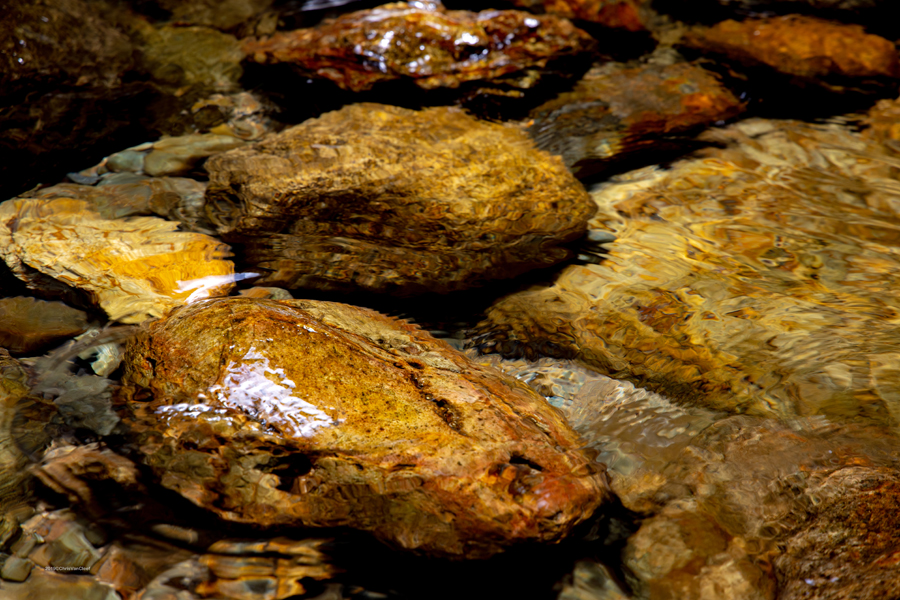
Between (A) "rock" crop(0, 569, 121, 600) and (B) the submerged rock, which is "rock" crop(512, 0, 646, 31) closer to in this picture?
(B) the submerged rock

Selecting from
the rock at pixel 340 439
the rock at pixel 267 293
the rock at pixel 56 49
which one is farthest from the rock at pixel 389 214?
the rock at pixel 56 49

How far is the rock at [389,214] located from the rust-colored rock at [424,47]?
897 mm

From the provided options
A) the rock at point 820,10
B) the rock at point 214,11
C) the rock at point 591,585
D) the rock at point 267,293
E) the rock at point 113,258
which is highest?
the rock at point 214,11

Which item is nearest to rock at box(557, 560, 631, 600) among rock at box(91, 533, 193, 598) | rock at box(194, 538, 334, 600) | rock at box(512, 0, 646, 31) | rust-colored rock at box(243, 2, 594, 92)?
rock at box(194, 538, 334, 600)

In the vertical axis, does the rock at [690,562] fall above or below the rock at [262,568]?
below

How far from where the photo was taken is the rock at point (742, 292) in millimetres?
2408

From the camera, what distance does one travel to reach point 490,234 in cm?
288

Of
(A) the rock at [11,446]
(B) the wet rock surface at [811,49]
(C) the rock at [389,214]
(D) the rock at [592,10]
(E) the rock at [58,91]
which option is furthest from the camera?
(D) the rock at [592,10]

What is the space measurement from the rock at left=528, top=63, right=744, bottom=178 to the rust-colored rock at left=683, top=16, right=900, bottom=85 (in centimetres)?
41

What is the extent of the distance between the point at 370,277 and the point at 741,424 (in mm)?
1669

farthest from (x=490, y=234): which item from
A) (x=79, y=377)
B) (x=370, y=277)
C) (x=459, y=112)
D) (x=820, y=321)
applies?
(x=79, y=377)

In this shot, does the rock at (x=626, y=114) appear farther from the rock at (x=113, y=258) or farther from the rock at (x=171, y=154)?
the rock at (x=113, y=258)

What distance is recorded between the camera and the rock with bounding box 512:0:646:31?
15.3ft

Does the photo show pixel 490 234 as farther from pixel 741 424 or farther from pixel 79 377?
pixel 79 377
